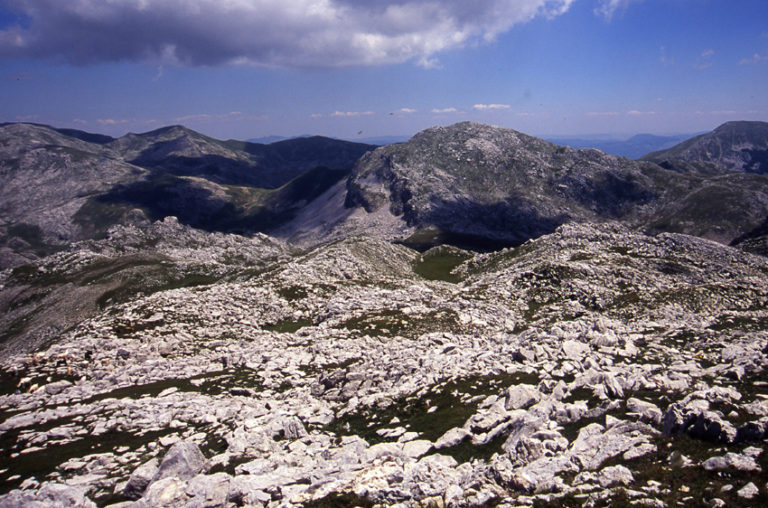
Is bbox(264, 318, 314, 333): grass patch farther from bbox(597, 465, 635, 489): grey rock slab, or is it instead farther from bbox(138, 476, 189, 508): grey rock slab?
bbox(597, 465, 635, 489): grey rock slab

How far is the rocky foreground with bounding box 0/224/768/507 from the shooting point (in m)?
14.5

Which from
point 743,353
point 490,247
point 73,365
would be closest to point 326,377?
point 73,365

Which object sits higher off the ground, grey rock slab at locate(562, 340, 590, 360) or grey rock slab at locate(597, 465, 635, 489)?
grey rock slab at locate(597, 465, 635, 489)

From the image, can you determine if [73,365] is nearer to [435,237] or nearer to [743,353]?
[743,353]

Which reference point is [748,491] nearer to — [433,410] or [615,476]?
[615,476]

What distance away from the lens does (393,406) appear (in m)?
24.5

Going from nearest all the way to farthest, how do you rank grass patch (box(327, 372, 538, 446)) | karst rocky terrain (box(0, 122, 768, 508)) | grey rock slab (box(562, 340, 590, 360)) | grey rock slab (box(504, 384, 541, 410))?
karst rocky terrain (box(0, 122, 768, 508)) < grey rock slab (box(504, 384, 541, 410)) < grass patch (box(327, 372, 538, 446)) < grey rock slab (box(562, 340, 590, 360))

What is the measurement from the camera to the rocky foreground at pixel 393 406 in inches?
572

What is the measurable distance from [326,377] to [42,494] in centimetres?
1664

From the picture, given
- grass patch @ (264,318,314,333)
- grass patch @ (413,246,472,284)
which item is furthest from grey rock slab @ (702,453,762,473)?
grass patch @ (413,246,472,284)

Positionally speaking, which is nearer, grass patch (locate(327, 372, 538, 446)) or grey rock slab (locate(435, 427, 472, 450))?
grey rock slab (locate(435, 427, 472, 450))

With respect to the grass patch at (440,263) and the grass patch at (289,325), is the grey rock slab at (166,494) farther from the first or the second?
the grass patch at (440,263)

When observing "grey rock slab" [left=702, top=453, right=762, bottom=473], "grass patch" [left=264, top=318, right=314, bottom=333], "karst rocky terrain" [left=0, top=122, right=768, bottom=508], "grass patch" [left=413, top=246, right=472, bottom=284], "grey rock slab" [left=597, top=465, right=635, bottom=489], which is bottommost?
"grass patch" [left=413, top=246, right=472, bottom=284]

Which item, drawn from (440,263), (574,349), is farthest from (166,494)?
(440,263)
